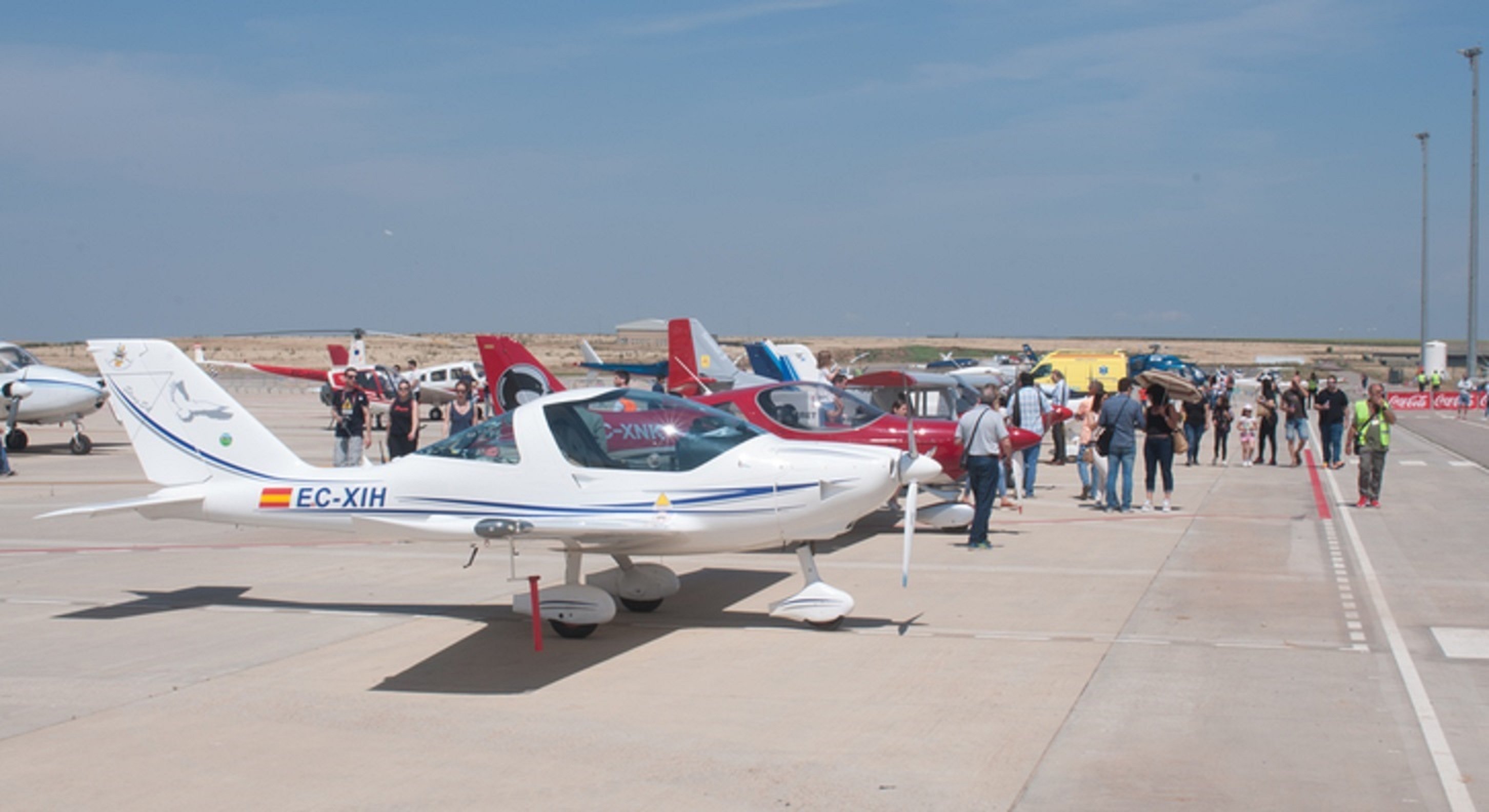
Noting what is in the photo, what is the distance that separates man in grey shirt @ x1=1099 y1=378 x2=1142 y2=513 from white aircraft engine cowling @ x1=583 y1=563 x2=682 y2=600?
312 inches

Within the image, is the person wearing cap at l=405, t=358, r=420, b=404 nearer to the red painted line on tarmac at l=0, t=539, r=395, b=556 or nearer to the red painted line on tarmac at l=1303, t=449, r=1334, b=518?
the red painted line on tarmac at l=0, t=539, r=395, b=556

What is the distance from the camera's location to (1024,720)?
6305 millimetres

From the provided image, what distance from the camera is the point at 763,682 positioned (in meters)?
7.21

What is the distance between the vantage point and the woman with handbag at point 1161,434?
51.8ft

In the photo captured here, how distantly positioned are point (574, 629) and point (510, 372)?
915 cm

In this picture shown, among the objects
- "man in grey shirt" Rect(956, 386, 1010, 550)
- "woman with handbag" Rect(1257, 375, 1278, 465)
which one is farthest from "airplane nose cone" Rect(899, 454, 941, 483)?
"woman with handbag" Rect(1257, 375, 1278, 465)

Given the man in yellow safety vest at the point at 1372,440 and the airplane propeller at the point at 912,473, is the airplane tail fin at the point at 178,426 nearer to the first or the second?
the airplane propeller at the point at 912,473

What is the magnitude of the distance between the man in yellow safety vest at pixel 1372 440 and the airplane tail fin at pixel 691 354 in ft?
38.7

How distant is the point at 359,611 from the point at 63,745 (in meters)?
3.52

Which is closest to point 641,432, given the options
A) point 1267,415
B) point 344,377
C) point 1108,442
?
point 1108,442

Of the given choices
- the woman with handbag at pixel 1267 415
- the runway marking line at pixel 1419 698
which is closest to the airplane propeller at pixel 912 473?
the runway marking line at pixel 1419 698

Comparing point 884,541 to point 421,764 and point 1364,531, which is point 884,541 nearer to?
point 1364,531

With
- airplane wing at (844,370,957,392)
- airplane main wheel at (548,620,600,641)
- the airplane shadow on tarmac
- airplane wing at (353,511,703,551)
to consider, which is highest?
airplane wing at (844,370,957,392)

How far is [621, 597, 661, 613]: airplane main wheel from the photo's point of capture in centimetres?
942
